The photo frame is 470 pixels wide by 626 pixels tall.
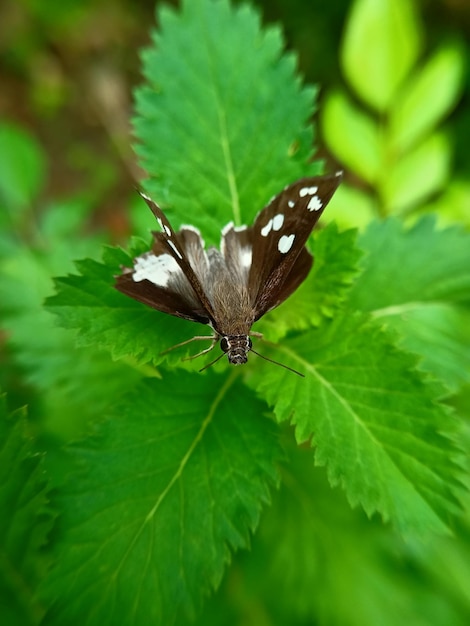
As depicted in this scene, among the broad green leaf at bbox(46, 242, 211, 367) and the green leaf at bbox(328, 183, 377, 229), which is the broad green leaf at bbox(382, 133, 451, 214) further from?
the broad green leaf at bbox(46, 242, 211, 367)

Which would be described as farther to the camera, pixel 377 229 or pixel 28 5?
pixel 28 5

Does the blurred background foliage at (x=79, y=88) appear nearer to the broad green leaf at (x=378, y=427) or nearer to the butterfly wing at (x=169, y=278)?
the butterfly wing at (x=169, y=278)

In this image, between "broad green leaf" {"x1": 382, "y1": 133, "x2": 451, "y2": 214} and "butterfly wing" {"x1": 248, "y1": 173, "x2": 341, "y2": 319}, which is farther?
"broad green leaf" {"x1": 382, "y1": 133, "x2": 451, "y2": 214}

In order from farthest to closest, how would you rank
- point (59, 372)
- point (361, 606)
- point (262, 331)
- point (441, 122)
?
point (441, 122)
point (361, 606)
point (59, 372)
point (262, 331)

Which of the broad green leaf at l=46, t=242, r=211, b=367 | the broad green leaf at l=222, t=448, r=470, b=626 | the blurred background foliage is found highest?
the blurred background foliage

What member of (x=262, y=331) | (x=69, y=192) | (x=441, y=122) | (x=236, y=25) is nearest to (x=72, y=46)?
(x=69, y=192)

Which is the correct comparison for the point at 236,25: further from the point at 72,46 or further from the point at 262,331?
the point at 72,46

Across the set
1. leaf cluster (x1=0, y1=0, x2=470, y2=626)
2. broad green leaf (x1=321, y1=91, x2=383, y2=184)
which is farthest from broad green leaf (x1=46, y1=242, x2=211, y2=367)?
broad green leaf (x1=321, y1=91, x2=383, y2=184)

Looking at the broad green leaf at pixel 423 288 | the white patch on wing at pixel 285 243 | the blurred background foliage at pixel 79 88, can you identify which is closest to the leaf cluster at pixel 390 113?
the broad green leaf at pixel 423 288
